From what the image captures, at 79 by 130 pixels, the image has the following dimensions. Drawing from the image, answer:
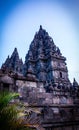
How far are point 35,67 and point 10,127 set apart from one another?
3224 cm

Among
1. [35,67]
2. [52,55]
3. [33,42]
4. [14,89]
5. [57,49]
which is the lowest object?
[14,89]

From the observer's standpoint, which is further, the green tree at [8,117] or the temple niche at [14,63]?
the temple niche at [14,63]

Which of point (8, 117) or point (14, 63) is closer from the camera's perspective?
point (8, 117)

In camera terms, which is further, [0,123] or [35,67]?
[35,67]

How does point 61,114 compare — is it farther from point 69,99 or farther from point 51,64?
point 51,64

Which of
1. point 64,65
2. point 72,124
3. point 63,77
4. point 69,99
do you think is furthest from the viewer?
point 64,65

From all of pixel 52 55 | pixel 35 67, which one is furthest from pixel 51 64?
pixel 35 67

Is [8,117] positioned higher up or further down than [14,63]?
further down

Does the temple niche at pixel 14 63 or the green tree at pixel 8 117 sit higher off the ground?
the temple niche at pixel 14 63

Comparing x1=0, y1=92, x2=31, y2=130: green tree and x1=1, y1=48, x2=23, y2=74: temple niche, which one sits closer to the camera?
x1=0, y1=92, x2=31, y2=130: green tree

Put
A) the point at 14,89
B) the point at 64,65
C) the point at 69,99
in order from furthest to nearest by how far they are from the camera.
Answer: the point at 64,65 < the point at 69,99 < the point at 14,89

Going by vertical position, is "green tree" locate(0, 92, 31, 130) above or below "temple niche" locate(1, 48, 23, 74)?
below

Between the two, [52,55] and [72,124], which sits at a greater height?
[52,55]

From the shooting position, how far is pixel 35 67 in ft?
117
